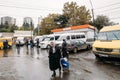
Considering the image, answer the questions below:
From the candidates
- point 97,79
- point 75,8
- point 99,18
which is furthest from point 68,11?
point 97,79

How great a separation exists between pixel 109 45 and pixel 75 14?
4461cm

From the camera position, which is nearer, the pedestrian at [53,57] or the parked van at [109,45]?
the pedestrian at [53,57]

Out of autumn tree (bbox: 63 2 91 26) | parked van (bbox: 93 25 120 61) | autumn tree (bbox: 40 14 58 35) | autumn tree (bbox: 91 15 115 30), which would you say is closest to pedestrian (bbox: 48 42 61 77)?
parked van (bbox: 93 25 120 61)

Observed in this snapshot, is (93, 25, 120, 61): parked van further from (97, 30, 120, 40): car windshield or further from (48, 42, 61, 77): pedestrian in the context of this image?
(48, 42, 61, 77): pedestrian

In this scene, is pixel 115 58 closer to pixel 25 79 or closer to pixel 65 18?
pixel 25 79

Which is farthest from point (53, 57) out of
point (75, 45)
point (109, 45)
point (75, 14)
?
point (75, 14)

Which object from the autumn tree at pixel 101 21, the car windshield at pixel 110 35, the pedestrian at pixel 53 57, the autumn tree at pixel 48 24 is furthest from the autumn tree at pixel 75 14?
the pedestrian at pixel 53 57

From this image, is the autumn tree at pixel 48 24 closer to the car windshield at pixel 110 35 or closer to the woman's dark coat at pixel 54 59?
the car windshield at pixel 110 35

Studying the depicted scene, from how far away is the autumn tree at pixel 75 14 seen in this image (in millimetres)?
54747

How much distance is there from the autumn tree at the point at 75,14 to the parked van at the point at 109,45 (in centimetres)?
4093

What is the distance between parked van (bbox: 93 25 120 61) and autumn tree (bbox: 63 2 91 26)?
40931mm

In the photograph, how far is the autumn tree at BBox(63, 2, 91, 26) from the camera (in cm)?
5475

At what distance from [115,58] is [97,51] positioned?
153 cm

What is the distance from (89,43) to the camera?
74.5 ft
